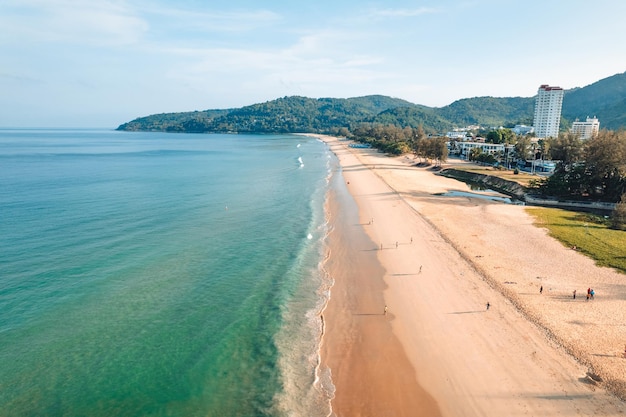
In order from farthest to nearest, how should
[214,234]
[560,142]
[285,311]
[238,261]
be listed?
[560,142] < [214,234] < [238,261] < [285,311]

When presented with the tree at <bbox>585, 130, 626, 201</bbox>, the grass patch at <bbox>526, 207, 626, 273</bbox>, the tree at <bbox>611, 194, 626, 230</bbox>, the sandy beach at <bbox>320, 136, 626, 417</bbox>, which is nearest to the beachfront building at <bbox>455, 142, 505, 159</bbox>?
the tree at <bbox>585, 130, 626, 201</bbox>

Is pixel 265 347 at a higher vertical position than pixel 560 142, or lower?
lower

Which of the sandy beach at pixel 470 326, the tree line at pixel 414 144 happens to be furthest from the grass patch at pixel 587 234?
the tree line at pixel 414 144

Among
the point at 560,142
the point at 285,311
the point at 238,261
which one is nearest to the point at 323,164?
the point at 560,142

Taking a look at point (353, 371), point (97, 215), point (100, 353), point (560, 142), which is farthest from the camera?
point (560, 142)

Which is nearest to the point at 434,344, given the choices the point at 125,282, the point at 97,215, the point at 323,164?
the point at 125,282

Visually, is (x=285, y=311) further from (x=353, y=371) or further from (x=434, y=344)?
(x=434, y=344)

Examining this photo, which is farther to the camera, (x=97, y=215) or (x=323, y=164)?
(x=323, y=164)
